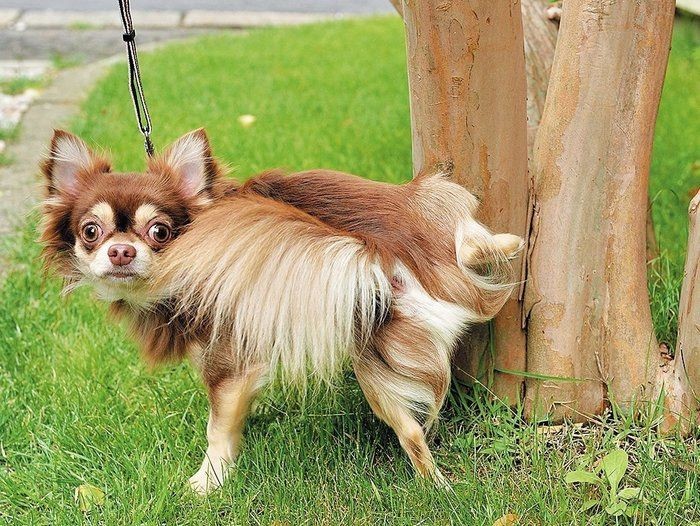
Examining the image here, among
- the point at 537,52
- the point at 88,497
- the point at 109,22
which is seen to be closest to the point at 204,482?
the point at 88,497

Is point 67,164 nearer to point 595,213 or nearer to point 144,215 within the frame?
point 144,215

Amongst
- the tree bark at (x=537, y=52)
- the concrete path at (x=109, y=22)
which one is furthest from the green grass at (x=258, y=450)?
the concrete path at (x=109, y=22)

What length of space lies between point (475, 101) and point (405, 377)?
66 centimetres

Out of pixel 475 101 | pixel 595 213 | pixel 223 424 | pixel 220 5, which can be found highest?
pixel 475 101

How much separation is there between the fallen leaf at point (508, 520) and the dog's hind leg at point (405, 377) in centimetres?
24

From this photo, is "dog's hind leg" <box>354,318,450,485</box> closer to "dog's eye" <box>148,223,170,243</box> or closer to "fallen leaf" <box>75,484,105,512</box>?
"dog's eye" <box>148,223,170,243</box>

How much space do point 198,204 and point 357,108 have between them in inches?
152

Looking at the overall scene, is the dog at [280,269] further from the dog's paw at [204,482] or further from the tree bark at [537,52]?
the tree bark at [537,52]

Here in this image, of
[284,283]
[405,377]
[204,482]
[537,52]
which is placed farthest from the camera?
[537,52]

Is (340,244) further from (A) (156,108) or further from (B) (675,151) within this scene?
(A) (156,108)

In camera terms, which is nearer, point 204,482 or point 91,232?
point 91,232

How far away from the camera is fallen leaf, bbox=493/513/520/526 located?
213 centimetres

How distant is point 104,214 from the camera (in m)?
2.14

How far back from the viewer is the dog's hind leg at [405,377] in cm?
211
